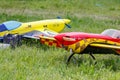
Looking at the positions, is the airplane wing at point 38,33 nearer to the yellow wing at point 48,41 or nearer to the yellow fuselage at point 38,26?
the yellow fuselage at point 38,26

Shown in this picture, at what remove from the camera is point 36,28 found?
37.8 ft

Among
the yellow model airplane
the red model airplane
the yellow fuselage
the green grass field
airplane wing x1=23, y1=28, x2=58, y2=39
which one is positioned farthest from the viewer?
the yellow fuselage

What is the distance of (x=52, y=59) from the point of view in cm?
812

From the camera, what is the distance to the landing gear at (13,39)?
9.82 meters

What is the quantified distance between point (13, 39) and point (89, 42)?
8.20ft

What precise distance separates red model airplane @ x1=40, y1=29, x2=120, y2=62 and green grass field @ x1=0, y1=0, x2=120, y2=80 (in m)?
0.25

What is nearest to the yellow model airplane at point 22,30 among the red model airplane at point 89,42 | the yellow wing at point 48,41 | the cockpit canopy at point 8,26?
the cockpit canopy at point 8,26

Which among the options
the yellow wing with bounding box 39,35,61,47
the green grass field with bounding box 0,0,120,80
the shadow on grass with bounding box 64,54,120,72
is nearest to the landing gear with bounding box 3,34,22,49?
the green grass field with bounding box 0,0,120,80

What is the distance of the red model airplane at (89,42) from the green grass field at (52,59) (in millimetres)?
252

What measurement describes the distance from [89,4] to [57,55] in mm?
14476

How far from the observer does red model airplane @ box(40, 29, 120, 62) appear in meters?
8.45

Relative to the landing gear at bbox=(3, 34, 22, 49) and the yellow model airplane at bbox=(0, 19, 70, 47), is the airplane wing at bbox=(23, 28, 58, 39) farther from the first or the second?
the landing gear at bbox=(3, 34, 22, 49)

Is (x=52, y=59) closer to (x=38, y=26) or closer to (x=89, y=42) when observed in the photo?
(x=89, y=42)

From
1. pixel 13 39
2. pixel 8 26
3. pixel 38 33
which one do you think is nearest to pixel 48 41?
pixel 13 39
